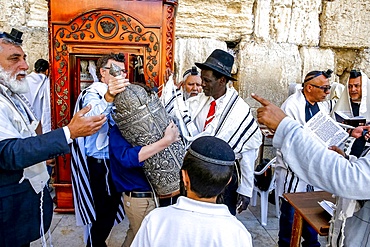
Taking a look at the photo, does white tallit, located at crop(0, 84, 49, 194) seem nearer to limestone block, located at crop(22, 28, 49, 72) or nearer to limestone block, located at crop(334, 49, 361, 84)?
limestone block, located at crop(22, 28, 49, 72)

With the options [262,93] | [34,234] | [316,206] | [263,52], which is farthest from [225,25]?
[34,234]

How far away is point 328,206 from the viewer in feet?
6.59

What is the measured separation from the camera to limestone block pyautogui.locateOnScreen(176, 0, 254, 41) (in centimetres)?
498

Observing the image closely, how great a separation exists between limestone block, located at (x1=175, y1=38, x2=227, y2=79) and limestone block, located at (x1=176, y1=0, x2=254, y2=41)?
130 mm

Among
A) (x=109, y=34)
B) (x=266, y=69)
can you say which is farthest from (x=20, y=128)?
(x=266, y=69)

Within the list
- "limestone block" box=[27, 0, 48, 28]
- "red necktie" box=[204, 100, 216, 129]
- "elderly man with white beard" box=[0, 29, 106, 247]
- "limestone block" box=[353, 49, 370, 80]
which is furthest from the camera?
"limestone block" box=[353, 49, 370, 80]

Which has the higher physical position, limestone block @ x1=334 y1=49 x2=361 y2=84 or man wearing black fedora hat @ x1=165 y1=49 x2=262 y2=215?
limestone block @ x1=334 y1=49 x2=361 y2=84

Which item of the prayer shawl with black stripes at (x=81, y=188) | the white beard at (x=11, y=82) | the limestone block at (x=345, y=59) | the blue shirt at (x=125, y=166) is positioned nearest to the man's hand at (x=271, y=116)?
the blue shirt at (x=125, y=166)

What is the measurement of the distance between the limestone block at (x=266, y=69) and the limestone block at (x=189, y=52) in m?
0.56

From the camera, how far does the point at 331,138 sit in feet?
7.68

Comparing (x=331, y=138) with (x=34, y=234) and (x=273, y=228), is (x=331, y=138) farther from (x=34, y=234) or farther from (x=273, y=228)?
(x=34, y=234)

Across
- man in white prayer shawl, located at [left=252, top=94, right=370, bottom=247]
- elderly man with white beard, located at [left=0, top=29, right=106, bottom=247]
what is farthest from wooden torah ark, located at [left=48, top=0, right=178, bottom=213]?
man in white prayer shawl, located at [left=252, top=94, right=370, bottom=247]

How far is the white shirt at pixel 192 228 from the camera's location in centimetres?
120

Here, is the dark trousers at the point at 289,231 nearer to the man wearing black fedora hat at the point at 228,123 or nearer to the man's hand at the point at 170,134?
the man wearing black fedora hat at the point at 228,123
